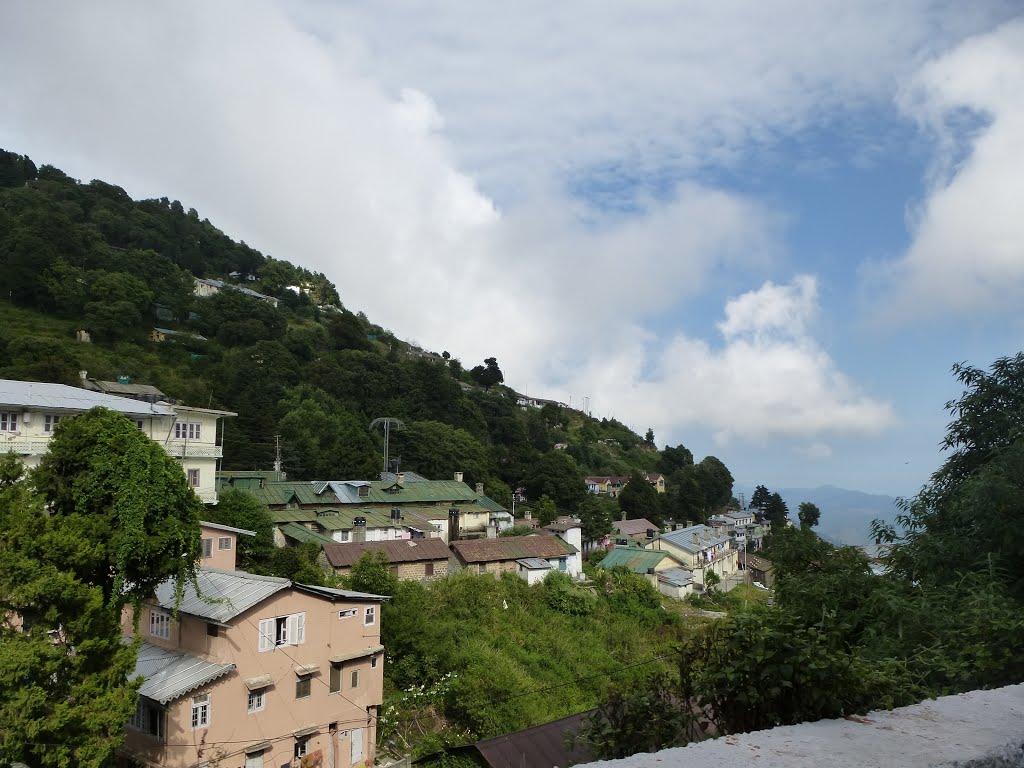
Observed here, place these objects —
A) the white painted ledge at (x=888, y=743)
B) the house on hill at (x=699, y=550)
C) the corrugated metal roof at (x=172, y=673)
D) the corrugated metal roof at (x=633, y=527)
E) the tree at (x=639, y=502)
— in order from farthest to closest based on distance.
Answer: the tree at (x=639, y=502), the corrugated metal roof at (x=633, y=527), the house on hill at (x=699, y=550), the corrugated metal roof at (x=172, y=673), the white painted ledge at (x=888, y=743)

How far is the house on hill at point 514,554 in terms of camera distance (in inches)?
1070

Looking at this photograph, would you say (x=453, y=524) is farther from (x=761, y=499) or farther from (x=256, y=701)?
(x=761, y=499)

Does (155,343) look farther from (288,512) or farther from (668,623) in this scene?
(668,623)

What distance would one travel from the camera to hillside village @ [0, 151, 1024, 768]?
4.62m

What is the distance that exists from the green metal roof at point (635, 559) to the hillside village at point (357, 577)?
0.15 meters

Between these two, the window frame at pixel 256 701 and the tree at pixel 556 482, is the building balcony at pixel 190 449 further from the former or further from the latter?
the tree at pixel 556 482

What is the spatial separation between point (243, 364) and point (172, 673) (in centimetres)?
3223

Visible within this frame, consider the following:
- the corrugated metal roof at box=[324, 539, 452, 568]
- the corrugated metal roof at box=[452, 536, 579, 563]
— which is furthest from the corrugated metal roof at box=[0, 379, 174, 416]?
the corrugated metal roof at box=[452, 536, 579, 563]

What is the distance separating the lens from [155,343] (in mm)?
45844

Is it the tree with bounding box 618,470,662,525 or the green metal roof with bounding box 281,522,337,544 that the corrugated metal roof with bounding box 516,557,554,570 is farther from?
the tree with bounding box 618,470,662,525

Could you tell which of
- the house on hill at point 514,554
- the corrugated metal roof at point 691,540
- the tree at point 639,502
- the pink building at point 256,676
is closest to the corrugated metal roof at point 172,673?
the pink building at point 256,676

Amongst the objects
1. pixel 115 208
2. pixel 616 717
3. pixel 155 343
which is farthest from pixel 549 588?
pixel 115 208

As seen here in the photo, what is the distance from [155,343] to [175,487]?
40.0 m

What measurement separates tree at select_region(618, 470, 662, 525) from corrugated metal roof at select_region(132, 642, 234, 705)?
4117 cm
